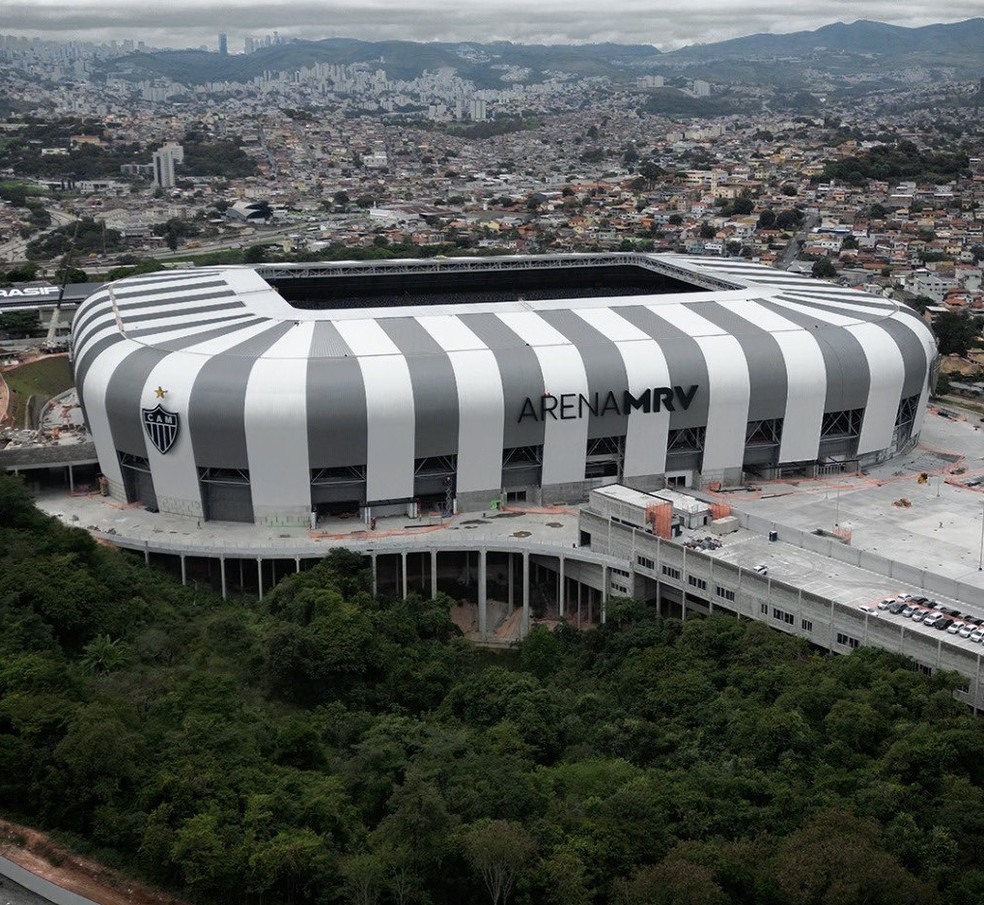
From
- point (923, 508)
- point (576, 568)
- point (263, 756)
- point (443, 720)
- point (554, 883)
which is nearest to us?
point (554, 883)

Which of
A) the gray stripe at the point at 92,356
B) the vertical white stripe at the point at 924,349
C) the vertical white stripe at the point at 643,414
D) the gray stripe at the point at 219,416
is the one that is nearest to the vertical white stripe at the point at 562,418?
the vertical white stripe at the point at 643,414

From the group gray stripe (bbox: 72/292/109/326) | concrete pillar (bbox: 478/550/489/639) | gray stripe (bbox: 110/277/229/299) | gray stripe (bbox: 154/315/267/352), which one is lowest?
concrete pillar (bbox: 478/550/489/639)

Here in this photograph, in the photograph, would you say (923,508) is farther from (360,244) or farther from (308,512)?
(360,244)

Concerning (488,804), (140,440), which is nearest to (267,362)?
(140,440)

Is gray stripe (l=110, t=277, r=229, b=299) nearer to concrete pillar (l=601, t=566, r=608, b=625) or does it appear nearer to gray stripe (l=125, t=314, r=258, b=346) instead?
gray stripe (l=125, t=314, r=258, b=346)

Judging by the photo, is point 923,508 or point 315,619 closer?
point 315,619

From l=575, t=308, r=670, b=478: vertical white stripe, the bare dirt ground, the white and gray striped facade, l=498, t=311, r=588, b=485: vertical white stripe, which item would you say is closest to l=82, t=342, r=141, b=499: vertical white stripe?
the white and gray striped facade

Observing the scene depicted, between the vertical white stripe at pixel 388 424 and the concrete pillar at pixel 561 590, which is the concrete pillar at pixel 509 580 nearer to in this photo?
the concrete pillar at pixel 561 590
